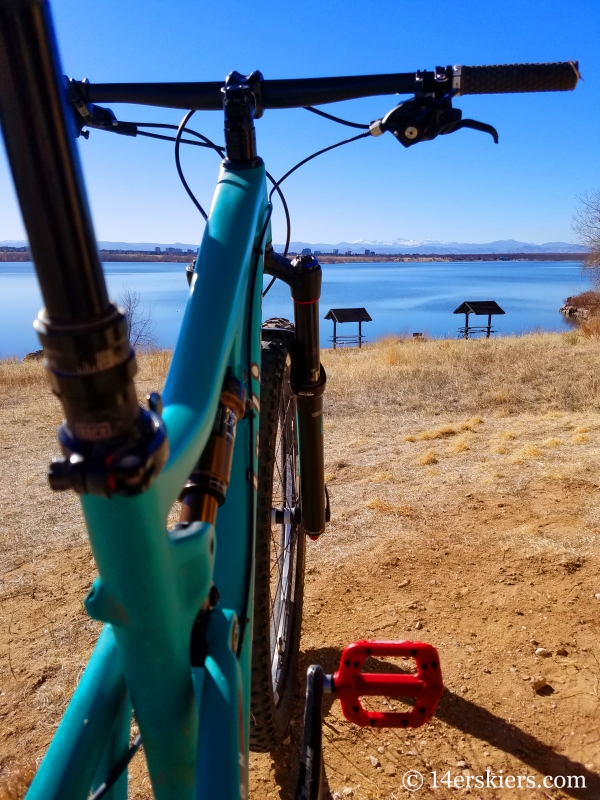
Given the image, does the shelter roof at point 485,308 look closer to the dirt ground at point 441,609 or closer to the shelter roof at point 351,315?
the shelter roof at point 351,315

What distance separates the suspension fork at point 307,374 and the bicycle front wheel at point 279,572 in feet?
0.24

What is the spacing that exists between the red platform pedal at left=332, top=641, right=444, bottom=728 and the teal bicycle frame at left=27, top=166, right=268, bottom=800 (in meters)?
0.58

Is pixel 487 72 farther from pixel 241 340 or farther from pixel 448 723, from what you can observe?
pixel 448 723

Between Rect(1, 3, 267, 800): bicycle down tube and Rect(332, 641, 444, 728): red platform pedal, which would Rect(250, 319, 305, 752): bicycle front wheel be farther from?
Rect(1, 3, 267, 800): bicycle down tube

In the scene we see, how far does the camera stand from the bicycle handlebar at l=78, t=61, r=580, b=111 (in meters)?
1.54

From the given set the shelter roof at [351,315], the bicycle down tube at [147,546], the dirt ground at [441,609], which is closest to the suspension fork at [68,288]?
the bicycle down tube at [147,546]

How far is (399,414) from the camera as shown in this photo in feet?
21.2

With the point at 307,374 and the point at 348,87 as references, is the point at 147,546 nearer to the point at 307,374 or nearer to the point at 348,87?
the point at 307,374

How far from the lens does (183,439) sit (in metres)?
0.85

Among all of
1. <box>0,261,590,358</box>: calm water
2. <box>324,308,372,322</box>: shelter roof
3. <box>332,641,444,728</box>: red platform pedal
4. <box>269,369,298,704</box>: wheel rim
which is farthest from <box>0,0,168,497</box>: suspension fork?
<box>324,308,372,322</box>: shelter roof

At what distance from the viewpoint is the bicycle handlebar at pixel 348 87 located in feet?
5.06

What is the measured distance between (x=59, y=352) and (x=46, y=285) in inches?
2.5

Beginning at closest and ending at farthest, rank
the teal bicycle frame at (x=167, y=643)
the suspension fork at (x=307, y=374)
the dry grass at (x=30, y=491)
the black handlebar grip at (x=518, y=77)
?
the teal bicycle frame at (x=167, y=643)
the black handlebar grip at (x=518, y=77)
the suspension fork at (x=307, y=374)
the dry grass at (x=30, y=491)

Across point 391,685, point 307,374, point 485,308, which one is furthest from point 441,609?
point 485,308
